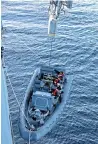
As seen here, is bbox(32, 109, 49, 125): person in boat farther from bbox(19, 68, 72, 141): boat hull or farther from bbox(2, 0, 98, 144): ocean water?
bbox(2, 0, 98, 144): ocean water

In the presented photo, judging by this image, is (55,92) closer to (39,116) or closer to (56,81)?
(56,81)

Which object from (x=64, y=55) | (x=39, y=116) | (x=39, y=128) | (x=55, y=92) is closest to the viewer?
(x=39, y=128)

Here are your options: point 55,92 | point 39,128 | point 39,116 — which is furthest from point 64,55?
point 39,128

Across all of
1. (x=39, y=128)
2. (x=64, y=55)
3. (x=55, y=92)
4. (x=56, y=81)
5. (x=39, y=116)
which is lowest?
(x=39, y=128)

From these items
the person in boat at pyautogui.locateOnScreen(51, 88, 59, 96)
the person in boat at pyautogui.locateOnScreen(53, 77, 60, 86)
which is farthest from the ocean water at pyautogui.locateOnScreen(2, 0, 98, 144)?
the person in boat at pyautogui.locateOnScreen(53, 77, 60, 86)

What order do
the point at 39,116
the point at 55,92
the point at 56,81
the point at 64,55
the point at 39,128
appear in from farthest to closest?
the point at 64,55 < the point at 56,81 < the point at 55,92 < the point at 39,116 < the point at 39,128

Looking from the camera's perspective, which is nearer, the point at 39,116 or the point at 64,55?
the point at 39,116

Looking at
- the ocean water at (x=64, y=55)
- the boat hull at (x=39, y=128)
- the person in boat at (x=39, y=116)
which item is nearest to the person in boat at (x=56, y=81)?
the boat hull at (x=39, y=128)

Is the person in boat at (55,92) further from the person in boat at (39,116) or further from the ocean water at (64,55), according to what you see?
the ocean water at (64,55)

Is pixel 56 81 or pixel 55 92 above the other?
pixel 56 81

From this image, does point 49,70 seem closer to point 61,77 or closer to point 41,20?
point 61,77
